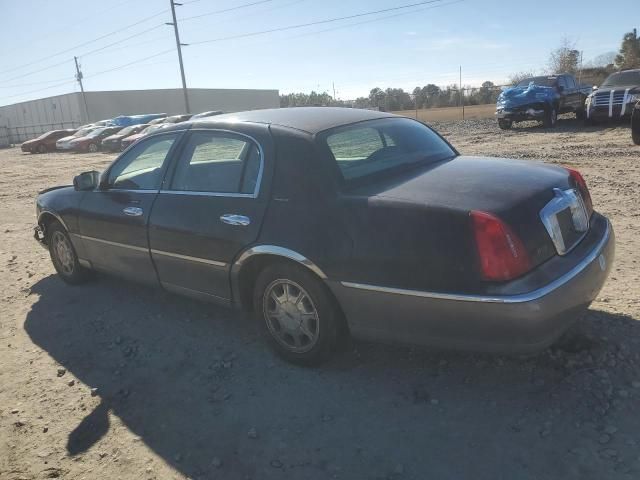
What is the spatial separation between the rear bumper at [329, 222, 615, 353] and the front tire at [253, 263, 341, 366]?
Result: 15 centimetres

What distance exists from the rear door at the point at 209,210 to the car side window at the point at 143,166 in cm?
21

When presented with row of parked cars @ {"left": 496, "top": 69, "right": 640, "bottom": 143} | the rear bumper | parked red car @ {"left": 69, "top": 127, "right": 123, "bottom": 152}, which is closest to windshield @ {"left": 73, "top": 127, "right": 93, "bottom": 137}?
parked red car @ {"left": 69, "top": 127, "right": 123, "bottom": 152}

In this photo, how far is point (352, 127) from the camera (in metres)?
3.62

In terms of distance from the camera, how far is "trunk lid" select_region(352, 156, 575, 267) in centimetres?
266

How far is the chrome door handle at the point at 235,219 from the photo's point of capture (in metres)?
3.34

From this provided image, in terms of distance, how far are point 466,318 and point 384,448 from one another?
77 centimetres

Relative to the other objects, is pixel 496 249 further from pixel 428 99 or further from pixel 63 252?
pixel 428 99

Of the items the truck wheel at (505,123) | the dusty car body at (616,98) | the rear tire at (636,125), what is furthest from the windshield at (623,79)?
the rear tire at (636,125)

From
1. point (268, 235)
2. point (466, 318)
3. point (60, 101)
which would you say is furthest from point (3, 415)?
point (60, 101)

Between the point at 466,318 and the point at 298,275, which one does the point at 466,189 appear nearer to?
the point at 466,318

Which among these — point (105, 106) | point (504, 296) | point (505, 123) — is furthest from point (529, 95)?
point (105, 106)

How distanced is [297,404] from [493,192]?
1643mm

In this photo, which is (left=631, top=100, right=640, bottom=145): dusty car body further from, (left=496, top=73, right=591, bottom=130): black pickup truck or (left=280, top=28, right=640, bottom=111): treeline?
(left=280, top=28, right=640, bottom=111): treeline

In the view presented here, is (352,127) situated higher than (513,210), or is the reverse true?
(352,127)
